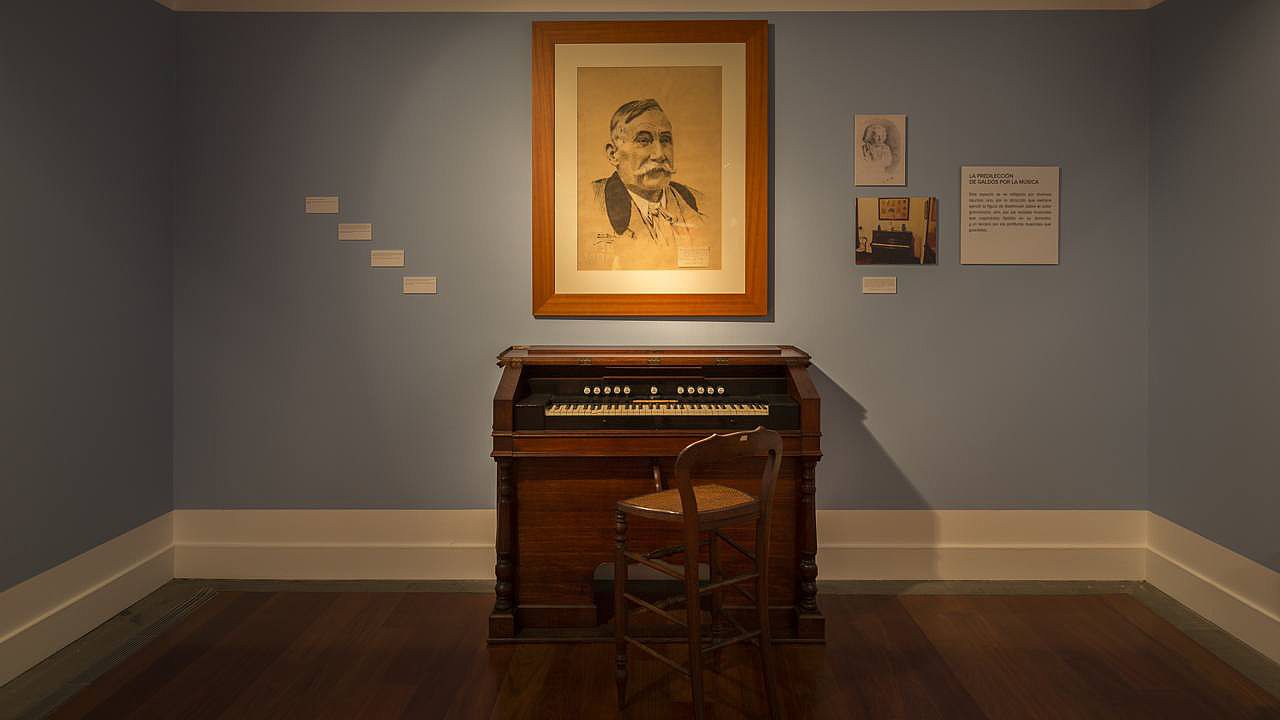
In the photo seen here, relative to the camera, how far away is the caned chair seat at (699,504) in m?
2.78

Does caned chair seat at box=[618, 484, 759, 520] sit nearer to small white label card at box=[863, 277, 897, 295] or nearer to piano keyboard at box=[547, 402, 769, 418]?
piano keyboard at box=[547, 402, 769, 418]

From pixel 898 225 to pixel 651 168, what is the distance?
1260 millimetres

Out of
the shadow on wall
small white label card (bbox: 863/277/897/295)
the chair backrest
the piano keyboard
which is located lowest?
the shadow on wall

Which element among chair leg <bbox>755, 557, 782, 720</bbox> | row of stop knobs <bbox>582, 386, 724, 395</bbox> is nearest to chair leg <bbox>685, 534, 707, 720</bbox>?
chair leg <bbox>755, 557, 782, 720</bbox>

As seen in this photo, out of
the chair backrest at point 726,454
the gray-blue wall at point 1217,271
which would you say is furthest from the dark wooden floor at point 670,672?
the chair backrest at point 726,454

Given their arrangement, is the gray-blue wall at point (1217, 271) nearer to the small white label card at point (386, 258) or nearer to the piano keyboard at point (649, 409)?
the piano keyboard at point (649, 409)

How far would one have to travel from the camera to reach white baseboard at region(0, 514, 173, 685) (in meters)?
3.14

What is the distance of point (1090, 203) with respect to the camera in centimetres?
407

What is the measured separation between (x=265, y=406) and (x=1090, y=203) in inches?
168

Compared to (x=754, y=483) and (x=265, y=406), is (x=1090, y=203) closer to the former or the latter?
(x=754, y=483)

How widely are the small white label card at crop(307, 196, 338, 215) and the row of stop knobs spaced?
164 cm

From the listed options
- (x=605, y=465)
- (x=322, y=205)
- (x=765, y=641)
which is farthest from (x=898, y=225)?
(x=322, y=205)

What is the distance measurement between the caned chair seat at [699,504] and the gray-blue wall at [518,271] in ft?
4.24

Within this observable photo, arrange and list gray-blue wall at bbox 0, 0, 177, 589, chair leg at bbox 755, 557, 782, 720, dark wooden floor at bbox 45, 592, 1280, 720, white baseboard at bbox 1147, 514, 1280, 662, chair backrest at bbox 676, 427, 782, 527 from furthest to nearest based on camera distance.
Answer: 1. white baseboard at bbox 1147, 514, 1280, 662
2. gray-blue wall at bbox 0, 0, 177, 589
3. dark wooden floor at bbox 45, 592, 1280, 720
4. chair leg at bbox 755, 557, 782, 720
5. chair backrest at bbox 676, 427, 782, 527
